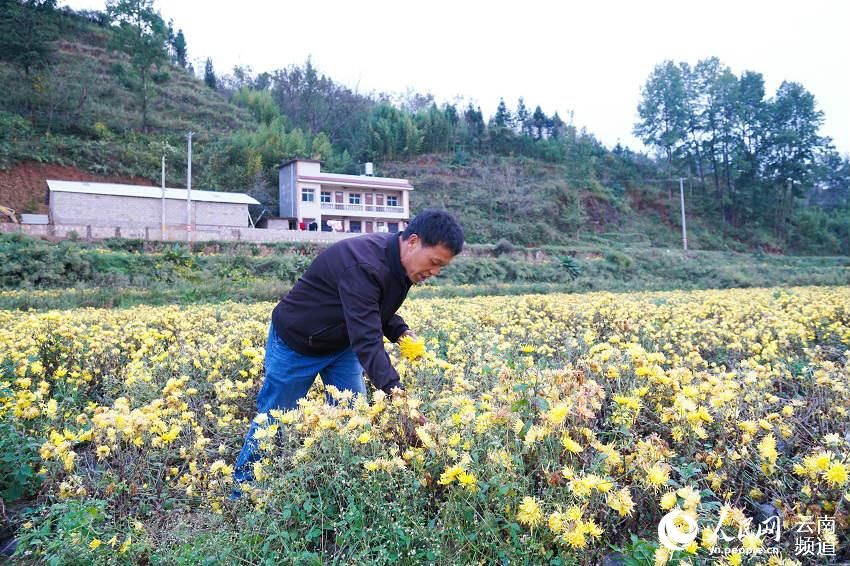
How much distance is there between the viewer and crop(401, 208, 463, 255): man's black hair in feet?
7.56

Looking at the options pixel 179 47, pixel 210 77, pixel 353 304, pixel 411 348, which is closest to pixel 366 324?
pixel 353 304

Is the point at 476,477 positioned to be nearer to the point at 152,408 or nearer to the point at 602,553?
the point at 602,553

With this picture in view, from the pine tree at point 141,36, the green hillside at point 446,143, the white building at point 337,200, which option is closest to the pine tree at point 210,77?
the green hillside at point 446,143

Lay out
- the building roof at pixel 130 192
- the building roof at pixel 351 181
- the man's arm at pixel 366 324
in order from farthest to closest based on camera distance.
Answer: the building roof at pixel 351 181 → the building roof at pixel 130 192 → the man's arm at pixel 366 324

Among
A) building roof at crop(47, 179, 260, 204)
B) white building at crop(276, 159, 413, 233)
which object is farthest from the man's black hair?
white building at crop(276, 159, 413, 233)

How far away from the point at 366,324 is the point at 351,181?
3251cm

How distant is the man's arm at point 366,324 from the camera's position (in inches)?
90.0

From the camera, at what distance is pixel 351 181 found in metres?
33.9

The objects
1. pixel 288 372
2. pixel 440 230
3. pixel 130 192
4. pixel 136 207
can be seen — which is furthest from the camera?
pixel 130 192

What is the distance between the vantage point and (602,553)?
179 cm

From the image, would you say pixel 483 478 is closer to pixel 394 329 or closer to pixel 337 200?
pixel 394 329

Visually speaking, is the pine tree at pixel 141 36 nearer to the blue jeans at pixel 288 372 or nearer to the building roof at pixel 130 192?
the building roof at pixel 130 192

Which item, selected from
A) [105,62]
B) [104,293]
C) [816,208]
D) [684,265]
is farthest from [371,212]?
[816,208]

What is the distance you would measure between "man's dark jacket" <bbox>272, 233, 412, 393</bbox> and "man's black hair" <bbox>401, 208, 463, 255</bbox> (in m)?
0.21
